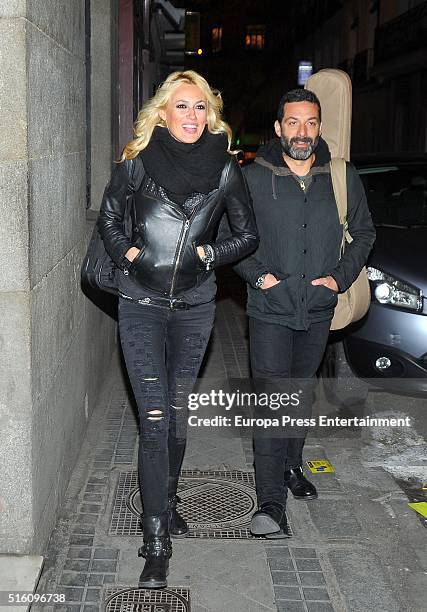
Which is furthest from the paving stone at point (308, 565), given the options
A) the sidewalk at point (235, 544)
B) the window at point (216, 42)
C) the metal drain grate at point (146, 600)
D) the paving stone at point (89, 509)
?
the window at point (216, 42)

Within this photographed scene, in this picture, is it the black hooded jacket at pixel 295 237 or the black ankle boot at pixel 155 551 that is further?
the black hooded jacket at pixel 295 237

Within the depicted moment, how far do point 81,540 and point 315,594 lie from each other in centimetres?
120

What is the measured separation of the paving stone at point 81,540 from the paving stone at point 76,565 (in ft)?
0.62

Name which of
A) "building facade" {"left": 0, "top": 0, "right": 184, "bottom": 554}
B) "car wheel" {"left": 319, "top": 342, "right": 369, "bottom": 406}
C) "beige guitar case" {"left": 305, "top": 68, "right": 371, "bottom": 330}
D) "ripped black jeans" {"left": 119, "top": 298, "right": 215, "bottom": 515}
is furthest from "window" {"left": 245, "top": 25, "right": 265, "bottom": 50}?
"ripped black jeans" {"left": 119, "top": 298, "right": 215, "bottom": 515}

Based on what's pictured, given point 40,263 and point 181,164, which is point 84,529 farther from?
point 181,164

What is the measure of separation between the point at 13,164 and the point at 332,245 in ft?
5.82

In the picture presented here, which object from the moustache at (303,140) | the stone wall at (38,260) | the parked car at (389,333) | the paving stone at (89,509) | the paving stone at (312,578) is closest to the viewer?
the stone wall at (38,260)

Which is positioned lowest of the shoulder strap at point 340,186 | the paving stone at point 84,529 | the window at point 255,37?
the paving stone at point 84,529

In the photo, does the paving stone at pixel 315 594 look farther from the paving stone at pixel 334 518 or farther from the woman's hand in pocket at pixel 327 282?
the woman's hand in pocket at pixel 327 282

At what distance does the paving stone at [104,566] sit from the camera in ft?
13.2

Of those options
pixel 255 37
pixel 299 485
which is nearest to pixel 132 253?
pixel 299 485

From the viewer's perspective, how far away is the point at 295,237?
4426 millimetres

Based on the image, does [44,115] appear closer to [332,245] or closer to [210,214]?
[210,214]

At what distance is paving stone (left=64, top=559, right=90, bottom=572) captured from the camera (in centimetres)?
401
